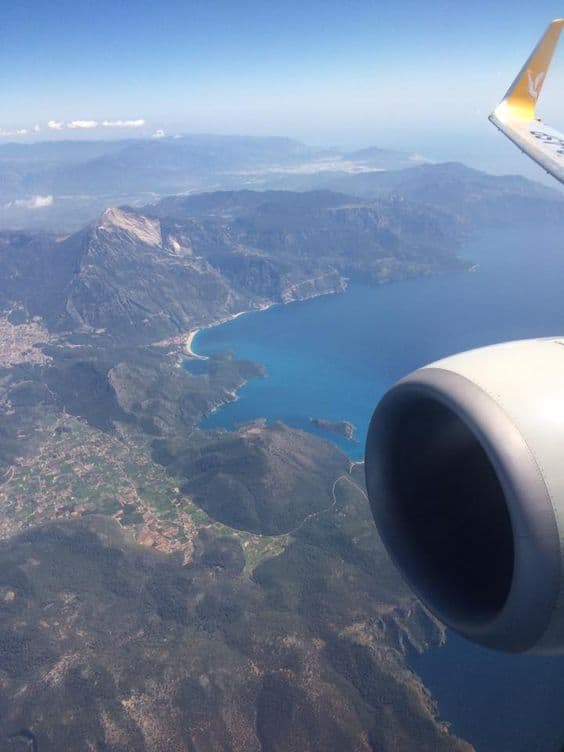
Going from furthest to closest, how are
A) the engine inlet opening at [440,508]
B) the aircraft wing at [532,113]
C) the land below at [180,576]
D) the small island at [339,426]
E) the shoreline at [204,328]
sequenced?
the shoreline at [204,328], the small island at [339,426], the land below at [180,576], the aircraft wing at [532,113], the engine inlet opening at [440,508]

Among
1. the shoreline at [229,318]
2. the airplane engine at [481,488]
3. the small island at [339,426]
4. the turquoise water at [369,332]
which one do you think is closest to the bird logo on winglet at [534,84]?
the airplane engine at [481,488]

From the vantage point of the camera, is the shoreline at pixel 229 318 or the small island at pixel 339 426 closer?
the small island at pixel 339 426

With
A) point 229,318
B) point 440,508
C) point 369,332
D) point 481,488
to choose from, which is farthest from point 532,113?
point 229,318

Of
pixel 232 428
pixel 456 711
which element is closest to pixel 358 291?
pixel 232 428

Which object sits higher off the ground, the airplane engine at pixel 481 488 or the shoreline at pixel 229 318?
the airplane engine at pixel 481 488

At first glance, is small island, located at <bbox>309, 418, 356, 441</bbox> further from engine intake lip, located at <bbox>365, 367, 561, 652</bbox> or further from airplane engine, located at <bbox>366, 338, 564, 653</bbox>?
engine intake lip, located at <bbox>365, 367, 561, 652</bbox>

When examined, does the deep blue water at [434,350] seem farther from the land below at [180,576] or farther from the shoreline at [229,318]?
the land below at [180,576]

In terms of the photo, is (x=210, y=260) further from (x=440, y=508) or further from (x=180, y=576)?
(x=440, y=508)
